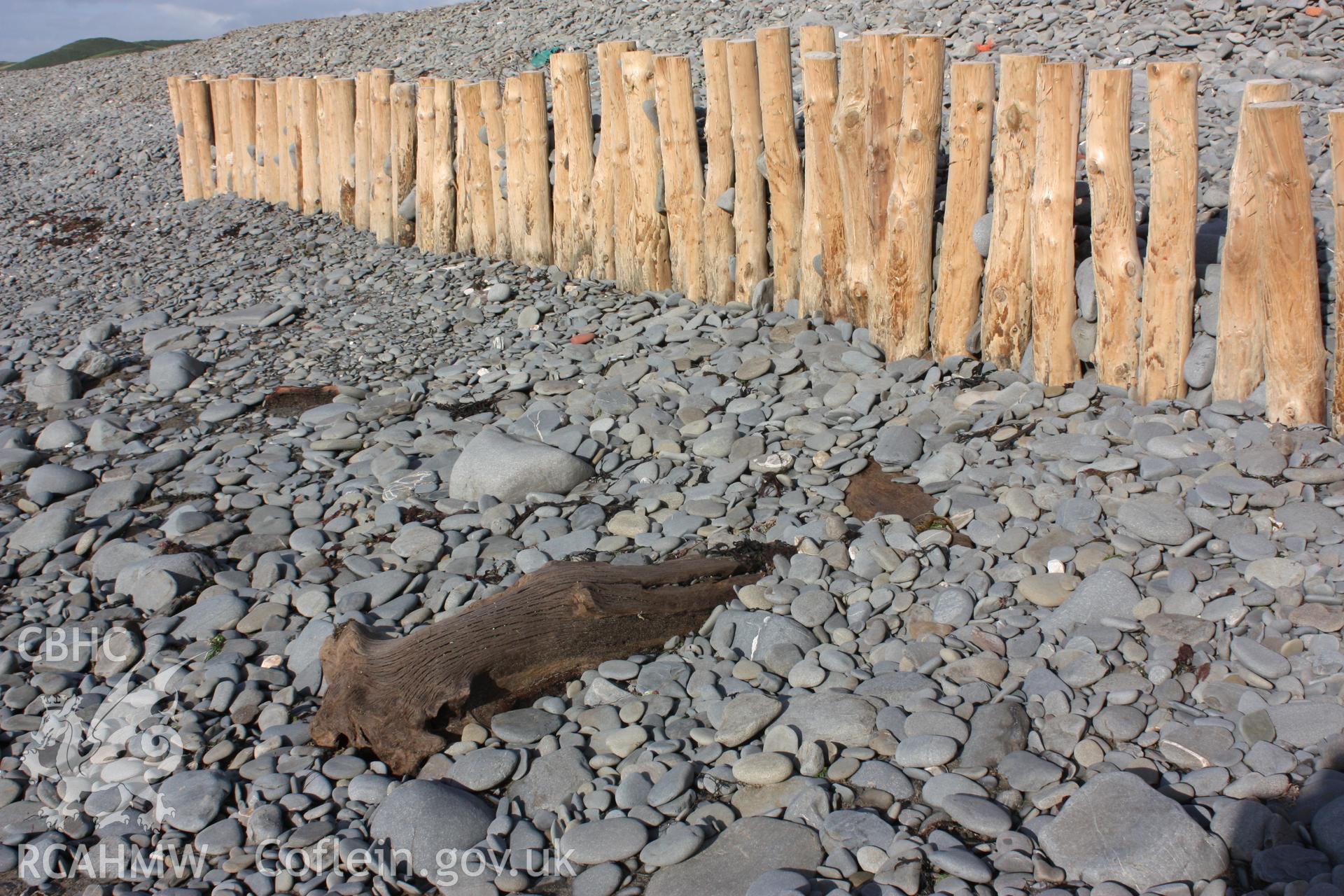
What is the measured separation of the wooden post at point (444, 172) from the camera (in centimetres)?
711

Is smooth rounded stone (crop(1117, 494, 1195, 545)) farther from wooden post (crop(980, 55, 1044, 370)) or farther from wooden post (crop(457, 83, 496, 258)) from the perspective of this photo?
wooden post (crop(457, 83, 496, 258))

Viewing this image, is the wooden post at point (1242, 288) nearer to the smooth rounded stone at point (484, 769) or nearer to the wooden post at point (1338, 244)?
the wooden post at point (1338, 244)

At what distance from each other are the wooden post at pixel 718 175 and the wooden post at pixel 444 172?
7.35 ft

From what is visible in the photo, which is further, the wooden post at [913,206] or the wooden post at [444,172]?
the wooden post at [444,172]

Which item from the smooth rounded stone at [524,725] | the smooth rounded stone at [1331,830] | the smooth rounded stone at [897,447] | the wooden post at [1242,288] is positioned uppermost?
the wooden post at [1242,288]

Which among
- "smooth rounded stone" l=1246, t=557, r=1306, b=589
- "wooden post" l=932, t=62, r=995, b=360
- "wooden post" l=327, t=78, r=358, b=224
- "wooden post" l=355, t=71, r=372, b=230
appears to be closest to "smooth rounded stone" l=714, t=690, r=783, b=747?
"smooth rounded stone" l=1246, t=557, r=1306, b=589

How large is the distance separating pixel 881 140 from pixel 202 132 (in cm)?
762

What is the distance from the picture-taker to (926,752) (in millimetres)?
2826

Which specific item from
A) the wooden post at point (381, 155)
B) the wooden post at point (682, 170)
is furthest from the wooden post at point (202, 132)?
the wooden post at point (682, 170)

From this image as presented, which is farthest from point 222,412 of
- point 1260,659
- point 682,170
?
point 1260,659

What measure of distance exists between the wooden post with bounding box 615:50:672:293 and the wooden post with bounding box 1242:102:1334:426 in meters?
3.19

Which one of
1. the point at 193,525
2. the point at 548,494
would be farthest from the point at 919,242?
the point at 193,525

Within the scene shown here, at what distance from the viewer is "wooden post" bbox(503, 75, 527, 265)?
6633mm

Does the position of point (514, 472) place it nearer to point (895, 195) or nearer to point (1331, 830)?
point (895, 195)
